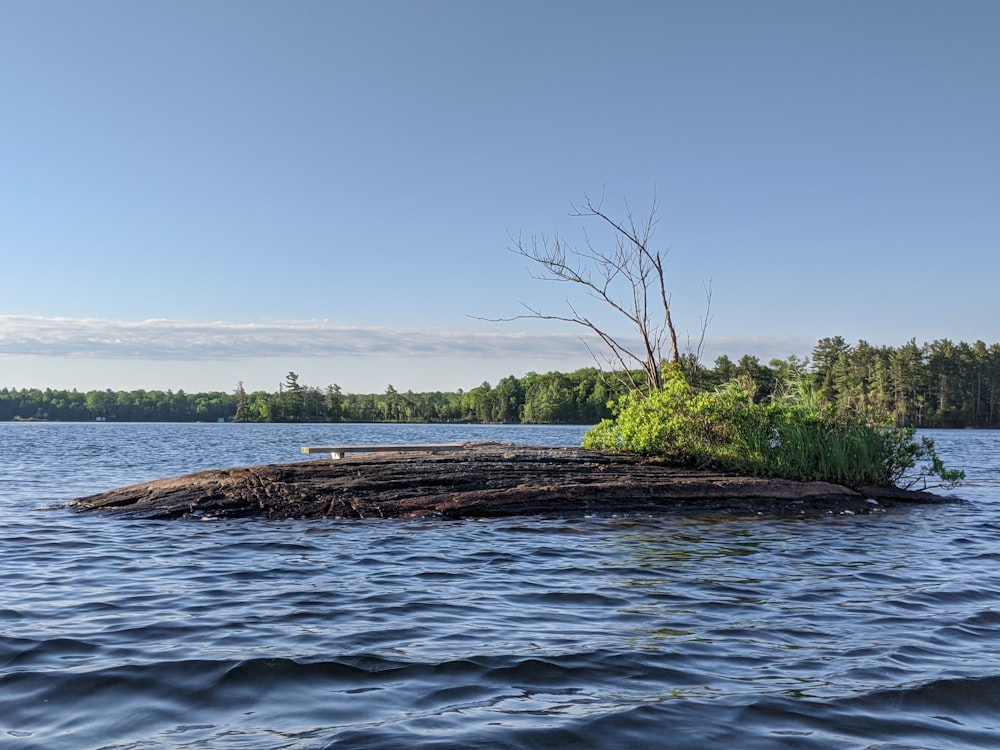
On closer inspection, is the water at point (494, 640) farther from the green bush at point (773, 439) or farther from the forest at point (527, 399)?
the forest at point (527, 399)

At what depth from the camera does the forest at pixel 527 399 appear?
11162cm

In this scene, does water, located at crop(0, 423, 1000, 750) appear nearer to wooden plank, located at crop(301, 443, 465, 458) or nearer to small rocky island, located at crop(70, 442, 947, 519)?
small rocky island, located at crop(70, 442, 947, 519)

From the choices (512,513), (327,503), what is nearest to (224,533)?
(327,503)

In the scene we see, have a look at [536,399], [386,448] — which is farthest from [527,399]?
[386,448]

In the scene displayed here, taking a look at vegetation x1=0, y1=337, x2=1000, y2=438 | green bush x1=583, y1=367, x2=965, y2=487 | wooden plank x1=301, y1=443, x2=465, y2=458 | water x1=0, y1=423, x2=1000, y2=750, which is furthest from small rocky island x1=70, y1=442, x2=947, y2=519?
vegetation x1=0, y1=337, x2=1000, y2=438

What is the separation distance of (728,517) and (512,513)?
133 inches

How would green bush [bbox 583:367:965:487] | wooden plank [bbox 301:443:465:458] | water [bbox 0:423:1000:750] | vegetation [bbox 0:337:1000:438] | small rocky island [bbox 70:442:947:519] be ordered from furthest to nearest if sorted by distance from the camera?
vegetation [bbox 0:337:1000:438] → wooden plank [bbox 301:443:465:458] → green bush [bbox 583:367:965:487] → small rocky island [bbox 70:442:947:519] → water [bbox 0:423:1000:750]

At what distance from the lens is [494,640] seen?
232 inches

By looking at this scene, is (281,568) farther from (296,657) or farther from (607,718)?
(607,718)

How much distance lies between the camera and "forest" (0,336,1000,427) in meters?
112

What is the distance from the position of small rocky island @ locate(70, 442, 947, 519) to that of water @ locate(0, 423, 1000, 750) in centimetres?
119

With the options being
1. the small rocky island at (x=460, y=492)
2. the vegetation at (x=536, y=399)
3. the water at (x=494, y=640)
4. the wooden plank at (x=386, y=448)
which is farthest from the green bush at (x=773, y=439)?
the vegetation at (x=536, y=399)

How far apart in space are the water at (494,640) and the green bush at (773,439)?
13.8ft

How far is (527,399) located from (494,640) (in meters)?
162
